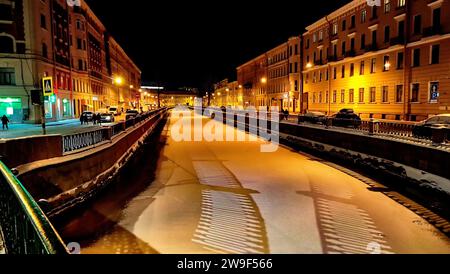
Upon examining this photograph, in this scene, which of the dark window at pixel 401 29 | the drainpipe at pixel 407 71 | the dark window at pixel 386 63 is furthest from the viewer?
the dark window at pixel 386 63

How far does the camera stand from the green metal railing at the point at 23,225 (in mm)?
2635

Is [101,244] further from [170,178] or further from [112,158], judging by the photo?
[112,158]

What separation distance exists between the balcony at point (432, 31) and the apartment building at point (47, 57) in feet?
102

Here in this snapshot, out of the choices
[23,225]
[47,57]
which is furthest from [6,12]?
[23,225]

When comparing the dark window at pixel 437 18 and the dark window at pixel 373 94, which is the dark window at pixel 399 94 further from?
the dark window at pixel 437 18

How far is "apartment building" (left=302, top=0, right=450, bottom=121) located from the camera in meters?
28.2

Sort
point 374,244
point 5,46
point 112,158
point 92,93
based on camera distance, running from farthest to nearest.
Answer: point 92,93 → point 5,46 → point 112,158 → point 374,244

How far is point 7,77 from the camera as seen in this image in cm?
3441

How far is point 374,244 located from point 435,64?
26.7 meters

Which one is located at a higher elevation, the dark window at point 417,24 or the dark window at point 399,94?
the dark window at point 417,24

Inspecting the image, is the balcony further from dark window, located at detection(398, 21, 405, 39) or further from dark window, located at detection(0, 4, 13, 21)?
dark window, located at detection(0, 4, 13, 21)

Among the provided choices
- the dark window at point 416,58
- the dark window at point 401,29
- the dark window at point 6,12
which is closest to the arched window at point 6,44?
the dark window at point 6,12
